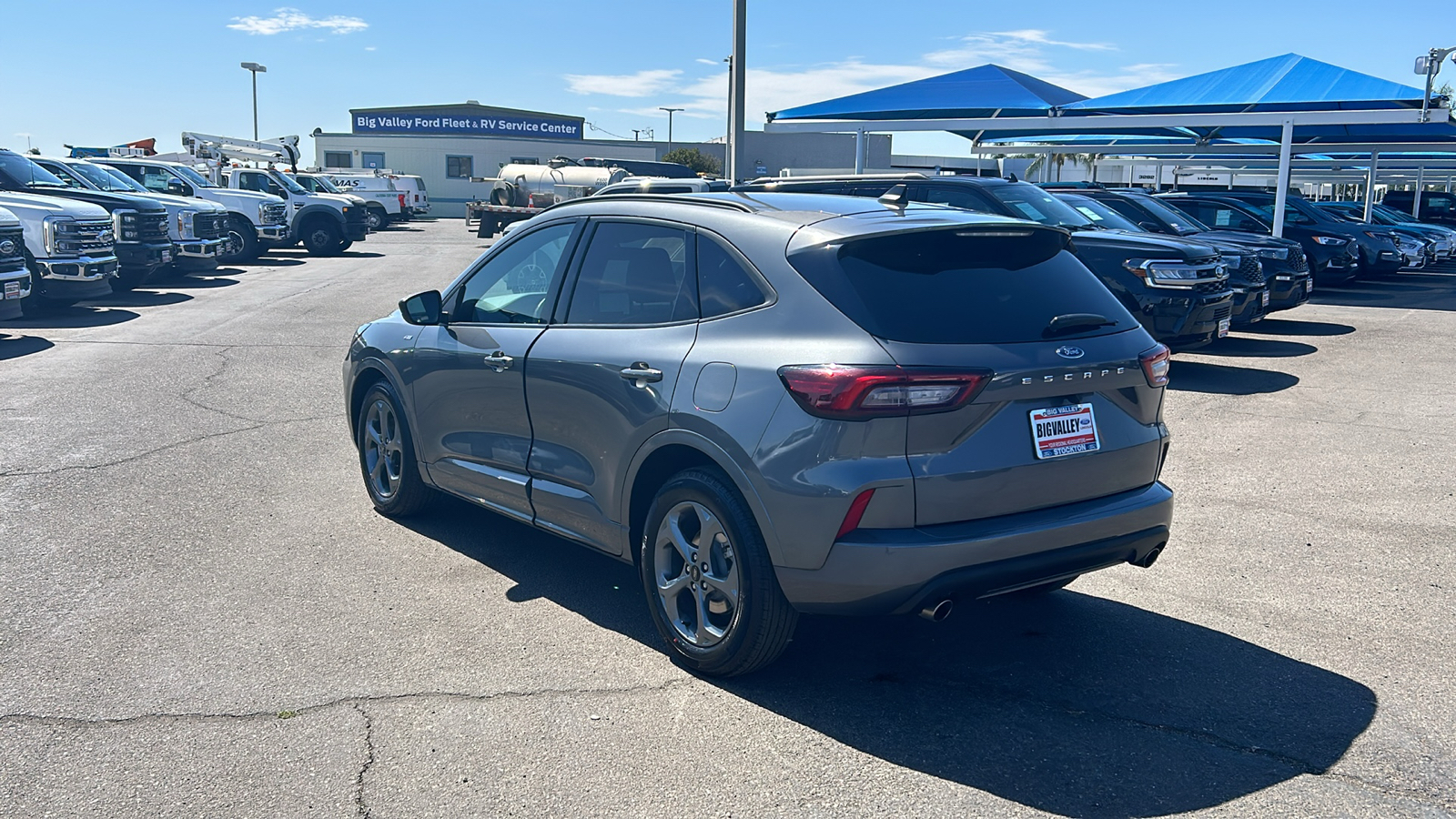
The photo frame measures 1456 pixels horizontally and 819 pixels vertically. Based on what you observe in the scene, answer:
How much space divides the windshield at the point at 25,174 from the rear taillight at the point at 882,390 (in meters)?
18.1

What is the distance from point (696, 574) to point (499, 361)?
1530 millimetres

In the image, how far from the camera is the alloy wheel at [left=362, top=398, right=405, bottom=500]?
6164 millimetres

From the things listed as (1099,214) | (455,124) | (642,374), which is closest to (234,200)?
(1099,214)

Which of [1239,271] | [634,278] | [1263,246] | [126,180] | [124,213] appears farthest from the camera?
[126,180]

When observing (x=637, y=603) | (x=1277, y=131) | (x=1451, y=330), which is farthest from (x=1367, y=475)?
(x=1277, y=131)

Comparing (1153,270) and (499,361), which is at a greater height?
(1153,270)

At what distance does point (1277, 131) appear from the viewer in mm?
26250

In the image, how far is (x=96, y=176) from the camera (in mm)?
20750

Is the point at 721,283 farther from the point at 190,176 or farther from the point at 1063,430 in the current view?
the point at 190,176

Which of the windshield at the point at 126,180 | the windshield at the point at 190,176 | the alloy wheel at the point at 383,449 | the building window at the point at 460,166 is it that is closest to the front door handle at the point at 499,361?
the alloy wheel at the point at 383,449

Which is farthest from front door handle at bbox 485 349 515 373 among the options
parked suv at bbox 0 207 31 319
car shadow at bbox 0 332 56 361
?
parked suv at bbox 0 207 31 319

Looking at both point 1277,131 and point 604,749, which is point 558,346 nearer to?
point 604,749

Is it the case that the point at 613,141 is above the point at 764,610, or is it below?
above

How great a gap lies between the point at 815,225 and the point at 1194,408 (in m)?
6.40
